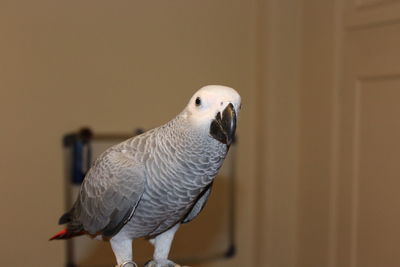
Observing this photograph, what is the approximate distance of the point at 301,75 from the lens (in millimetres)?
1899

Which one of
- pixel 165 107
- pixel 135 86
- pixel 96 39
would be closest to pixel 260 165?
pixel 165 107

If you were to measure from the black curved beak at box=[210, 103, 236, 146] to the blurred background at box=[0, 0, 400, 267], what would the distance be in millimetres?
860

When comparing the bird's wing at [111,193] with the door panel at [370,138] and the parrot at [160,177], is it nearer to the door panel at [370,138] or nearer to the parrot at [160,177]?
the parrot at [160,177]

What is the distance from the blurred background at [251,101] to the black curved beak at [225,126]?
2.82 ft

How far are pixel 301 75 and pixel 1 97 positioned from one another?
3.68ft

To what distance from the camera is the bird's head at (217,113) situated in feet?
2.64

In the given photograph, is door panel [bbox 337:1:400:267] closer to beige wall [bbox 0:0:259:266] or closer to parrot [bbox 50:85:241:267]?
beige wall [bbox 0:0:259:266]

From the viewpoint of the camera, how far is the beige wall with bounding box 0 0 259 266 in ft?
5.10

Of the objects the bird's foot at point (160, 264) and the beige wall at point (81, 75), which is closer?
the bird's foot at point (160, 264)

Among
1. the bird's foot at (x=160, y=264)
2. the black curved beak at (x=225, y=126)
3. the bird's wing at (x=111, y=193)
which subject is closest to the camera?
the black curved beak at (x=225, y=126)

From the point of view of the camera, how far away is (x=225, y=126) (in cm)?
80

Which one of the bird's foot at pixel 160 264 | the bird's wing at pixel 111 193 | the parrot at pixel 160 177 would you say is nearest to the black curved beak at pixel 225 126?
the parrot at pixel 160 177

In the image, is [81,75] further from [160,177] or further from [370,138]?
[370,138]

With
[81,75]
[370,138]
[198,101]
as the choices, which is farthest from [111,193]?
[370,138]
